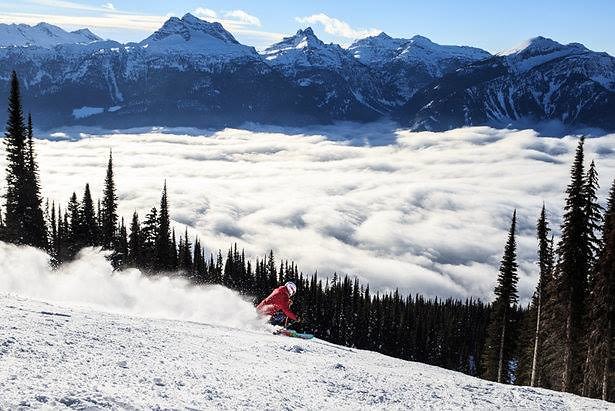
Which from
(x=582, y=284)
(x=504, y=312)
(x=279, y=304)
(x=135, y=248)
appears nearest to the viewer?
(x=279, y=304)

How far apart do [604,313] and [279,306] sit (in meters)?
18.2

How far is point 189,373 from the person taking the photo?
1062 centimetres

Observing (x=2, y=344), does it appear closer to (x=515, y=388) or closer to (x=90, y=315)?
(x=90, y=315)

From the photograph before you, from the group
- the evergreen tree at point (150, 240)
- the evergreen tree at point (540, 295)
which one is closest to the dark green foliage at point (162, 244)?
the evergreen tree at point (150, 240)

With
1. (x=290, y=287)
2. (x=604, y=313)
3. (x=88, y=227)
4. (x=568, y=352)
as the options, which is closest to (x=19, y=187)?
(x=88, y=227)

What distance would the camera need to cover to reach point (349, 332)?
98.9 m

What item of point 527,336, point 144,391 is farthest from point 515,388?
point 527,336

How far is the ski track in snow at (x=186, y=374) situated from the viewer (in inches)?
332

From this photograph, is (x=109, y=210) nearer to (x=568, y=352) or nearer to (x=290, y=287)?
(x=290, y=287)

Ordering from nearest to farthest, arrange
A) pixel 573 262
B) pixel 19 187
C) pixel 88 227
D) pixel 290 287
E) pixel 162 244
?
pixel 290 287 < pixel 573 262 < pixel 19 187 < pixel 88 227 < pixel 162 244

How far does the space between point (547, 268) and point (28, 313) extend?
32.0m

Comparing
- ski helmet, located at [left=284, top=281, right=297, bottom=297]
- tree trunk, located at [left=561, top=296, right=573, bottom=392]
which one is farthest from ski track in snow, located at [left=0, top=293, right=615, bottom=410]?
tree trunk, located at [left=561, top=296, right=573, bottom=392]

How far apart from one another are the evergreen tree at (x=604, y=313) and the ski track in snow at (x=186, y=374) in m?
15.8

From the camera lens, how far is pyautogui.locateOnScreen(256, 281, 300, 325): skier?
77.9ft
